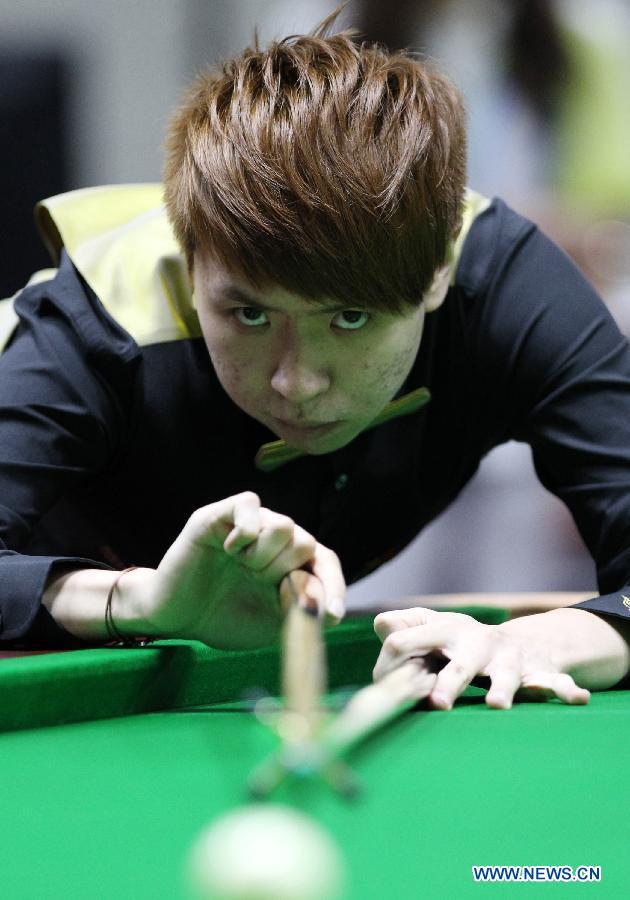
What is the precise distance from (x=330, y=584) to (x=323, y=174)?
571 millimetres

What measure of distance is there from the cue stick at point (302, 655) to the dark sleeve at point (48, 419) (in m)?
0.46

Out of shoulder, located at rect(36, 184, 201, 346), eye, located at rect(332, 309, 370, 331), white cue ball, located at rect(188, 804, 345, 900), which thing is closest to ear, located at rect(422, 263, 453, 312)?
eye, located at rect(332, 309, 370, 331)

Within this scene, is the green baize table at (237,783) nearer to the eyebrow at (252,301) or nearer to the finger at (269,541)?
the finger at (269,541)

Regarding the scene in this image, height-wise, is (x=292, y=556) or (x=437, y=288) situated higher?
(x=437, y=288)

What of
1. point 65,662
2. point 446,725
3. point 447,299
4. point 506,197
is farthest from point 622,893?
point 506,197

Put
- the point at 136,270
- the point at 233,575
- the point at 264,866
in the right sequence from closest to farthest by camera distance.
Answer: the point at 264,866 → the point at 233,575 → the point at 136,270

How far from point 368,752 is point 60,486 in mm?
869

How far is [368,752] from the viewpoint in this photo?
129cm

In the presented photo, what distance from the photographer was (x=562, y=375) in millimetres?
2135

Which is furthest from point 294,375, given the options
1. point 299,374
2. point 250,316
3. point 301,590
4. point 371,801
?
point 371,801

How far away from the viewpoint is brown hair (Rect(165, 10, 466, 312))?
170cm

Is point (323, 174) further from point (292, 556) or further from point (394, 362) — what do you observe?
point (292, 556)

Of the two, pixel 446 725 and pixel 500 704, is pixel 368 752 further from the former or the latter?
pixel 500 704

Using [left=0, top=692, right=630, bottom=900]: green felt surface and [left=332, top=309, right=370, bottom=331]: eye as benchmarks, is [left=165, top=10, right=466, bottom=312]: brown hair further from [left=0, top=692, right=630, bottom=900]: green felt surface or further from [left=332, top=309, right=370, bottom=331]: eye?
[left=0, top=692, right=630, bottom=900]: green felt surface
